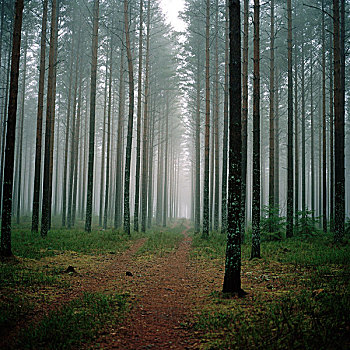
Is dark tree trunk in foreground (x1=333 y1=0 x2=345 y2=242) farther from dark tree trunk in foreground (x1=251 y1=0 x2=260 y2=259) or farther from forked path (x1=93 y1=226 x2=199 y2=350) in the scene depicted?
forked path (x1=93 y1=226 x2=199 y2=350)

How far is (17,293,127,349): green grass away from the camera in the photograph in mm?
3723

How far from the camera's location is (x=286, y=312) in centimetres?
427

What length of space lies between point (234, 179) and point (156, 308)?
3.39 meters

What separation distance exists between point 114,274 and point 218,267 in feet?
12.1

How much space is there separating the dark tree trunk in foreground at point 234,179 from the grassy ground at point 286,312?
52 centimetres

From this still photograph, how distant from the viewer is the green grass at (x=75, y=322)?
12.2 feet

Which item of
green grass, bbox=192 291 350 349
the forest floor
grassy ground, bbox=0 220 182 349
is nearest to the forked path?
the forest floor

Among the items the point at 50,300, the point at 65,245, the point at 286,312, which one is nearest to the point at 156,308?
the point at 50,300

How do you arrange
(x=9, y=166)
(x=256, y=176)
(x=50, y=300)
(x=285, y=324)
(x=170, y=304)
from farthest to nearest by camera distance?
1. (x=256, y=176)
2. (x=9, y=166)
3. (x=170, y=304)
4. (x=50, y=300)
5. (x=285, y=324)

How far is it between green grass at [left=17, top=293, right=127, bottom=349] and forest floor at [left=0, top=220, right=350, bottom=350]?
0.02 m

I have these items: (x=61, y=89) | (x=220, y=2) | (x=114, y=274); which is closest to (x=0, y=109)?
(x=61, y=89)

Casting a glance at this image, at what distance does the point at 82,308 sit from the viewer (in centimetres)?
501

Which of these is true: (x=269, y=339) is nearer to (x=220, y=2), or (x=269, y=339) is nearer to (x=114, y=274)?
(x=114, y=274)

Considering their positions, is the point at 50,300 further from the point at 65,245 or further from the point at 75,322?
the point at 65,245
